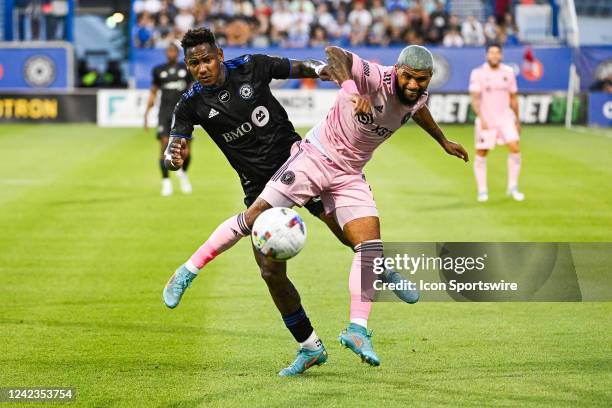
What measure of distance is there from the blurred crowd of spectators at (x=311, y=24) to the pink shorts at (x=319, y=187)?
27.5 metres

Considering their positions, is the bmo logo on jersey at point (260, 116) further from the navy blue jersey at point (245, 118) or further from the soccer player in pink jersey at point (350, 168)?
the soccer player in pink jersey at point (350, 168)

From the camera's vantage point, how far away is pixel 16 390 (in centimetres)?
761

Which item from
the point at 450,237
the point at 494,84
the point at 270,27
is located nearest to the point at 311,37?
the point at 270,27

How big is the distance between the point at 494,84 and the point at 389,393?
38.6ft

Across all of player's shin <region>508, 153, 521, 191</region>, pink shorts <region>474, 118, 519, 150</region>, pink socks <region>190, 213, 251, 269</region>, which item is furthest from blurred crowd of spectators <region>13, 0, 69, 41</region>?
pink socks <region>190, 213, 251, 269</region>

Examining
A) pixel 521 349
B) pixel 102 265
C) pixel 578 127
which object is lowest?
pixel 578 127

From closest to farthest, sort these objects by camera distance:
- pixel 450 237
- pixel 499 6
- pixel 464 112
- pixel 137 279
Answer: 1. pixel 137 279
2. pixel 450 237
3. pixel 464 112
4. pixel 499 6

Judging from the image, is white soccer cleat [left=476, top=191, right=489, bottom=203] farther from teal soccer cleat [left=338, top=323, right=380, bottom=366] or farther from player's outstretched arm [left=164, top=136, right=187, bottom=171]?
teal soccer cleat [left=338, top=323, right=380, bottom=366]

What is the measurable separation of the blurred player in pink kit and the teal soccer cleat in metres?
10.7

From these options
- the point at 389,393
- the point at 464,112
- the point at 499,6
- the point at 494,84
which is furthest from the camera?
the point at 499,6

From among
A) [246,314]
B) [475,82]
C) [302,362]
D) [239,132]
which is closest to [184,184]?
[475,82]

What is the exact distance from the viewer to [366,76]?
8.08m

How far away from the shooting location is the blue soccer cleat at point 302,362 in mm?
8164

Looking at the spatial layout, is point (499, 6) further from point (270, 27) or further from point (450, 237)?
point (450, 237)
